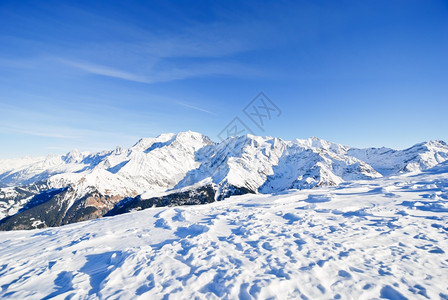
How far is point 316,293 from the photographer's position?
6965 millimetres

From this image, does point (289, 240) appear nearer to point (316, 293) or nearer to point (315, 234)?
point (315, 234)

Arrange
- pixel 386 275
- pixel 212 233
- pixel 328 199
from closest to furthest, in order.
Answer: pixel 386 275 → pixel 212 233 → pixel 328 199

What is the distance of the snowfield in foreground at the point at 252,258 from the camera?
24.3 feet

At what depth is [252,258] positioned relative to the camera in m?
9.66

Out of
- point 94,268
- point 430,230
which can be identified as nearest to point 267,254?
point 94,268

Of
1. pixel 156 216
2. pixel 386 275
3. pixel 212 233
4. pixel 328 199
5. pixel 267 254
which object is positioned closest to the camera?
pixel 386 275

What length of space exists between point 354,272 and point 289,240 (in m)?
3.76

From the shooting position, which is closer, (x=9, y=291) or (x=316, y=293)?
(x=316, y=293)

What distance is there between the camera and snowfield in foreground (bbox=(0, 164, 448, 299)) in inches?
291

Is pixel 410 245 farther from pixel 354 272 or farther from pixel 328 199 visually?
pixel 328 199

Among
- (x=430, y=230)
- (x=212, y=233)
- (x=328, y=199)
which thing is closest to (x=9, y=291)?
(x=212, y=233)

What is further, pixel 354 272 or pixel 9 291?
pixel 9 291

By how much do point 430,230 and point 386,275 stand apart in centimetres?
637

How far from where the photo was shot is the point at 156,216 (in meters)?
19.5
